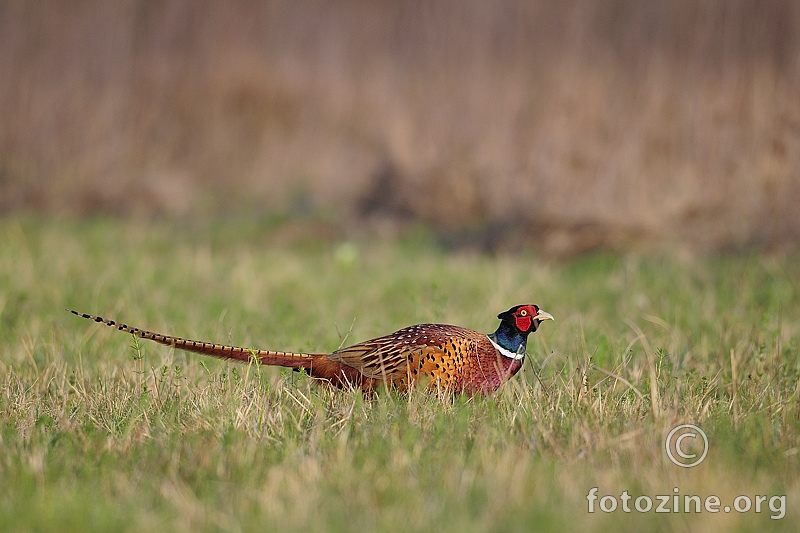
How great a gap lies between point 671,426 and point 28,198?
27.9 feet

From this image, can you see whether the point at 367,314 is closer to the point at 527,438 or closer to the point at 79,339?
the point at 79,339

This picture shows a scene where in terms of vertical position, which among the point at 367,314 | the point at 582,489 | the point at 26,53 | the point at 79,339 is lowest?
the point at 582,489

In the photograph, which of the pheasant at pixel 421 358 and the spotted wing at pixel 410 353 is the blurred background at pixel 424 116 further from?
the spotted wing at pixel 410 353

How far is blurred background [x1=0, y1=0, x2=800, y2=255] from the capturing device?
796 cm

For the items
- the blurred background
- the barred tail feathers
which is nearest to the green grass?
the barred tail feathers

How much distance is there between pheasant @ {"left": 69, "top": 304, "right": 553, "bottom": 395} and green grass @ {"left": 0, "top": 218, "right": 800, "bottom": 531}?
0.09 meters

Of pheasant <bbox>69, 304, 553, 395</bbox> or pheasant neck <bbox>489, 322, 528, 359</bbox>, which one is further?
pheasant neck <bbox>489, 322, 528, 359</bbox>

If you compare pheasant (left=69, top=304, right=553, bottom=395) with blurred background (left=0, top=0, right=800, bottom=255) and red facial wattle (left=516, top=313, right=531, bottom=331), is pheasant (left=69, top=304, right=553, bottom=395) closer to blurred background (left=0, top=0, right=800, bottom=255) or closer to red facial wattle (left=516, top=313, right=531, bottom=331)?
red facial wattle (left=516, top=313, right=531, bottom=331)

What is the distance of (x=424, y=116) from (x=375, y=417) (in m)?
6.39

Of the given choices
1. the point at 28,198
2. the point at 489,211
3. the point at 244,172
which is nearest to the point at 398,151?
the point at 489,211

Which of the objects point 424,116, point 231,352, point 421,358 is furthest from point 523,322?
point 424,116

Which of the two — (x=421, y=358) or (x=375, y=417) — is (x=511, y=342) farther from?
(x=375, y=417)

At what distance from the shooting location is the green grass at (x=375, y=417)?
273 cm

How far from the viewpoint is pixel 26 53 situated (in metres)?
10.5
